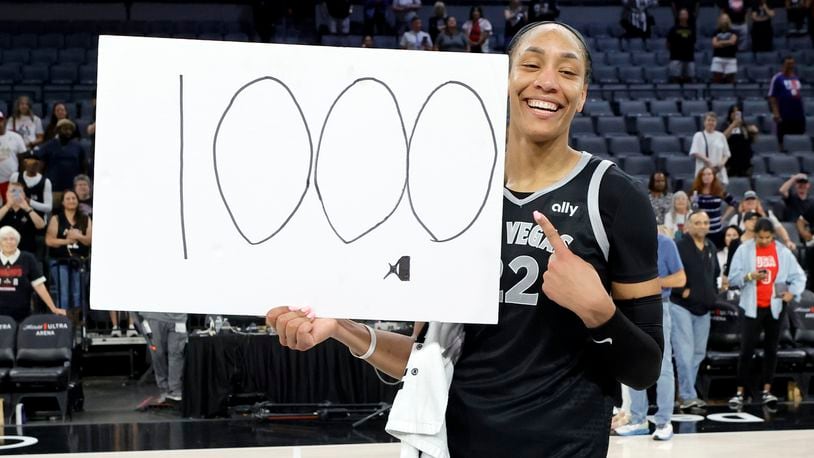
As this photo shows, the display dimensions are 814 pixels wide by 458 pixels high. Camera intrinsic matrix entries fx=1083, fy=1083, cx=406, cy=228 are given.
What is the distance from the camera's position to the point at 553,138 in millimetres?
2203

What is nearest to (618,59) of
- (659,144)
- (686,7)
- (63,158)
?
(686,7)

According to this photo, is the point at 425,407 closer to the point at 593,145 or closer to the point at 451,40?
the point at 593,145

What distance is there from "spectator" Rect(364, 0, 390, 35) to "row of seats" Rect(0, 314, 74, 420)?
8.49 meters

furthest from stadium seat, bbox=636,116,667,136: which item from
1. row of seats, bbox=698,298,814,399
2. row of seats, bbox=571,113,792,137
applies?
row of seats, bbox=698,298,814,399

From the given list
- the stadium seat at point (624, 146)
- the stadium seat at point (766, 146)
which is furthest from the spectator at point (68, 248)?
the stadium seat at point (766, 146)

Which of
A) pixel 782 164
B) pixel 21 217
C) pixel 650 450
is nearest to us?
pixel 650 450

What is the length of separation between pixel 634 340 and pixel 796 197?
1122cm

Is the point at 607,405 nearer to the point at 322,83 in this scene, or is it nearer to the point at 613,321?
the point at 613,321

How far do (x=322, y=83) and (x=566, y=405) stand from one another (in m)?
0.80

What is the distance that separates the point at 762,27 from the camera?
17266mm

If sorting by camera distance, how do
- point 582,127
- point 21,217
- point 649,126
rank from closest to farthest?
1. point 21,217
2. point 582,127
3. point 649,126

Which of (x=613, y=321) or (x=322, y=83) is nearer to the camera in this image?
(x=613, y=321)

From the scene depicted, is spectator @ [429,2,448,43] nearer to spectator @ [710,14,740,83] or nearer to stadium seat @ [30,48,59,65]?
spectator @ [710,14,740,83]

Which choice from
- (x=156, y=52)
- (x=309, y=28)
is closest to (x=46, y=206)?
(x=309, y=28)
